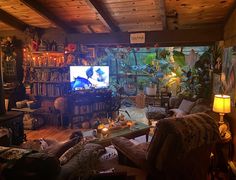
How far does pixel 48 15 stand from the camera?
196 inches

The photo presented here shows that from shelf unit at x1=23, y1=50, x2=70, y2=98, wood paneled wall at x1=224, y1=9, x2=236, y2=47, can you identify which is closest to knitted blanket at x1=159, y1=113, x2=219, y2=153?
wood paneled wall at x1=224, y1=9, x2=236, y2=47

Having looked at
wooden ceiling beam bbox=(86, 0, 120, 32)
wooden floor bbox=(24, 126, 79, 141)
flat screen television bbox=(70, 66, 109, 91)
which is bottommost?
wooden floor bbox=(24, 126, 79, 141)

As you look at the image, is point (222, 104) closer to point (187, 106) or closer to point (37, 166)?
point (187, 106)

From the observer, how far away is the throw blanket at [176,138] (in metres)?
2.37

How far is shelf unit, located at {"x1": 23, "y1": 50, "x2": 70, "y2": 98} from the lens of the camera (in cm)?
582

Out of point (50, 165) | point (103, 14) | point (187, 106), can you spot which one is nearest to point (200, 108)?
point (187, 106)

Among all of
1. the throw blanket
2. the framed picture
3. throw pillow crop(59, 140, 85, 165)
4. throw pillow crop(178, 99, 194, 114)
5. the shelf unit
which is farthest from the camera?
the framed picture

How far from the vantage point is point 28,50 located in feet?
19.6

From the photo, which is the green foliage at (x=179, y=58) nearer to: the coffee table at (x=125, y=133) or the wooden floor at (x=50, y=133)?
the coffee table at (x=125, y=133)

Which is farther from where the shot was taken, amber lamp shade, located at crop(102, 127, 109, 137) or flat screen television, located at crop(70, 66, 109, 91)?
flat screen television, located at crop(70, 66, 109, 91)

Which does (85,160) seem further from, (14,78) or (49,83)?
(14,78)

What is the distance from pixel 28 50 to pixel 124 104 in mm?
3886

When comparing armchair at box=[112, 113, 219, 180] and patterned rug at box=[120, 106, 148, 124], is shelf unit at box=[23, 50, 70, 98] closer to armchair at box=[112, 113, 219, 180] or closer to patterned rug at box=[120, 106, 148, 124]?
patterned rug at box=[120, 106, 148, 124]

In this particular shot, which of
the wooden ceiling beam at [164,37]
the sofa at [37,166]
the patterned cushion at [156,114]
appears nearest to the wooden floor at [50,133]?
the patterned cushion at [156,114]
